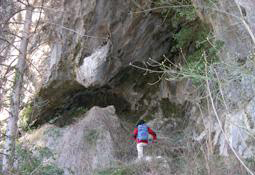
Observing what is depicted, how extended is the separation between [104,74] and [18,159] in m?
4.18

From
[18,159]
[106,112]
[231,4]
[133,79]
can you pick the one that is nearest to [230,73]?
[231,4]

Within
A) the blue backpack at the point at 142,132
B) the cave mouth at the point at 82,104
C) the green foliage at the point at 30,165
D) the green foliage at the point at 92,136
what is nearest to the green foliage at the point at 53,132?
the cave mouth at the point at 82,104

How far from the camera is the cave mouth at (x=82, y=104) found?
13.3 metres

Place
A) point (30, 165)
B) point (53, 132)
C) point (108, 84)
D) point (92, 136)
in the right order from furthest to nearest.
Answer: point (108, 84), point (53, 132), point (92, 136), point (30, 165)

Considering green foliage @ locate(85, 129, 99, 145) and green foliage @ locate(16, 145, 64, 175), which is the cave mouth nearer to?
green foliage @ locate(85, 129, 99, 145)

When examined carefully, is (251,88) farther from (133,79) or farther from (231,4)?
(133,79)

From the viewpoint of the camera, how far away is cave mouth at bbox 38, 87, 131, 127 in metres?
13.3

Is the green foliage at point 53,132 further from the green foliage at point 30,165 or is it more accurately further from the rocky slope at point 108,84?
the green foliage at point 30,165

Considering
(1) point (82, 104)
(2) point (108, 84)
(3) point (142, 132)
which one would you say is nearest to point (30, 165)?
(3) point (142, 132)

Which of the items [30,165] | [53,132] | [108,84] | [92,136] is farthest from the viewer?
[108,84]

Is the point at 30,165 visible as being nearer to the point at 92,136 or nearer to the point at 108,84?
the point at 92,136

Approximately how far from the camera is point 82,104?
13.7 metres

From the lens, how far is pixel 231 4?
8242 mm

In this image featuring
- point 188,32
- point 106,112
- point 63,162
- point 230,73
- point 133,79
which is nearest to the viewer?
point 230,73
